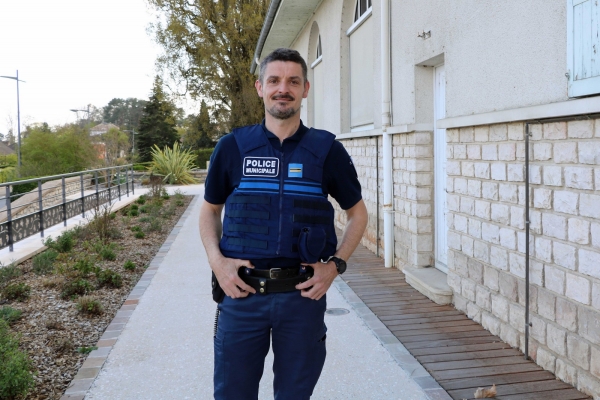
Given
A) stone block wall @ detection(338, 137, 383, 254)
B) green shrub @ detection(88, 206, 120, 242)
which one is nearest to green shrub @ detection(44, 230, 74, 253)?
green shrub @ detection(88, 206, 120, 242)

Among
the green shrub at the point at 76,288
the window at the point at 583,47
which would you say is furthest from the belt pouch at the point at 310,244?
the green shrub at the point at 76,288

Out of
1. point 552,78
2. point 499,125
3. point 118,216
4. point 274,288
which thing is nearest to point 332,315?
point 499,125

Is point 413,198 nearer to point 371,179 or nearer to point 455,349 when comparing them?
point 371,179

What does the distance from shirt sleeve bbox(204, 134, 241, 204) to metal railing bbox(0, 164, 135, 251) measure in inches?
259

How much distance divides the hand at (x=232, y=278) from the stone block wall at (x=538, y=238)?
2.12 meters

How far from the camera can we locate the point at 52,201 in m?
11.2

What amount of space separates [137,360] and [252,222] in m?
2.43

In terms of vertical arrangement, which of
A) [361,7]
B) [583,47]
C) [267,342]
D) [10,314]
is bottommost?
[10,314]

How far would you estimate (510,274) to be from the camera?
441 centimetres

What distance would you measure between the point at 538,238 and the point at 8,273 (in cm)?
571

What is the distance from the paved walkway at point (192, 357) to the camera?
3.73 meters

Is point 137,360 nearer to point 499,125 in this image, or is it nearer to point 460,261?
point 460,261

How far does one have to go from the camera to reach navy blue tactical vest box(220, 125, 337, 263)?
2346mm

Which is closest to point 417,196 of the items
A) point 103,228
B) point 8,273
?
point 8,273
